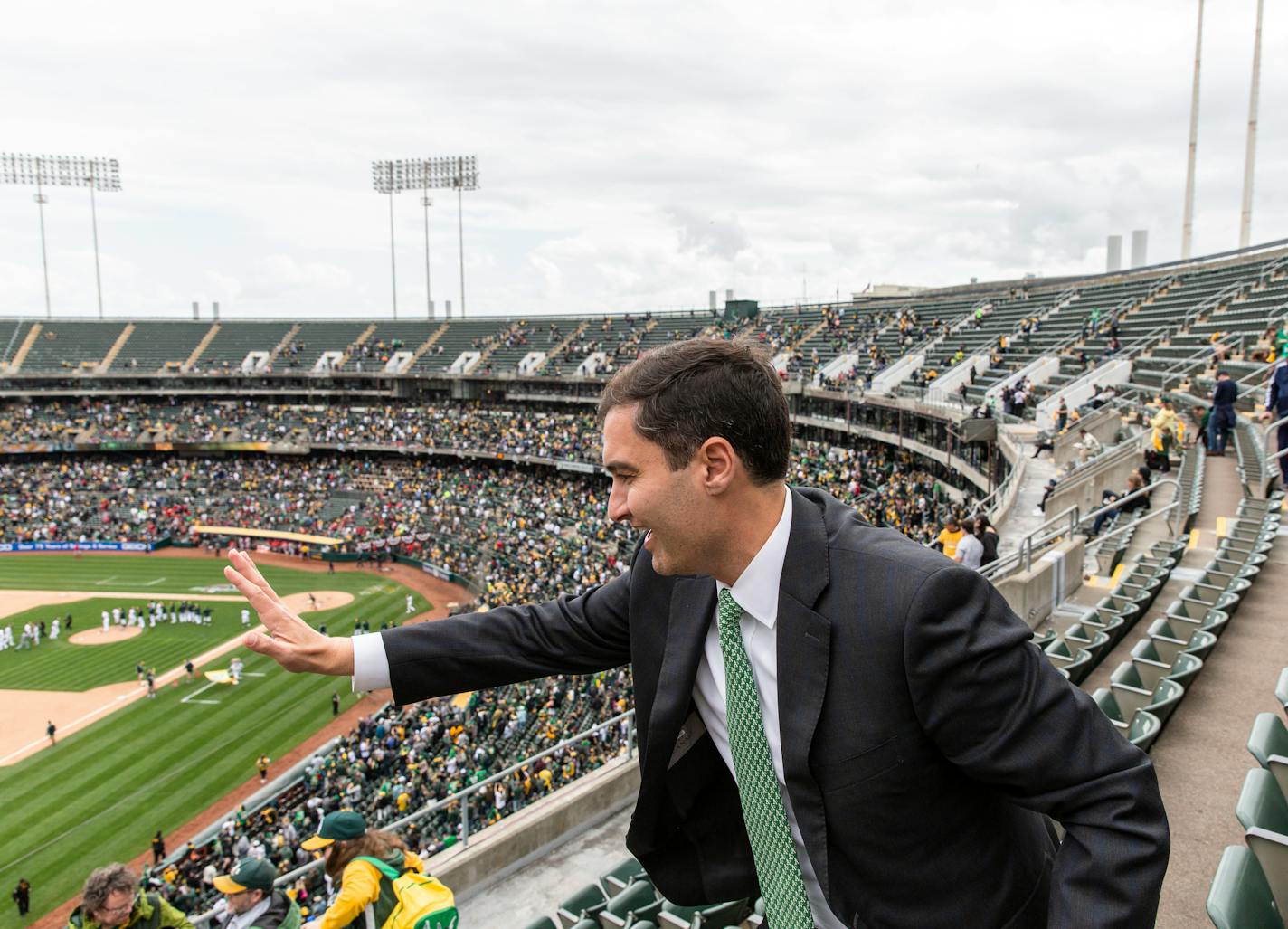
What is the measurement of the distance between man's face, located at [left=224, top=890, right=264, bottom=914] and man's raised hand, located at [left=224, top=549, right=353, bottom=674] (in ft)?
8.68

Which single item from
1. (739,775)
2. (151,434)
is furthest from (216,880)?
(151,434)

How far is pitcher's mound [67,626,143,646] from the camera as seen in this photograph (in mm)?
28953

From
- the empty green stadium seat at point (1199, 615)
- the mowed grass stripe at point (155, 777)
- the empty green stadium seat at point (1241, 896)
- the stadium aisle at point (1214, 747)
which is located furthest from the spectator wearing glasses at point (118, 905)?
the mowed grass stripe at point (155, 777)

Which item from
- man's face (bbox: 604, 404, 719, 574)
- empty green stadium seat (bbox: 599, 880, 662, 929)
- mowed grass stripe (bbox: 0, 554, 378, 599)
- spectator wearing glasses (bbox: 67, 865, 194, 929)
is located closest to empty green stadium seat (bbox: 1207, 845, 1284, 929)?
man's face (bbox: 604, 404, 719, 574)

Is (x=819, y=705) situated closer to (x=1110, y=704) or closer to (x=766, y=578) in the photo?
(x=766, y=578)

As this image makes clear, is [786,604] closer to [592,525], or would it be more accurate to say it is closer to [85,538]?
[592,525]

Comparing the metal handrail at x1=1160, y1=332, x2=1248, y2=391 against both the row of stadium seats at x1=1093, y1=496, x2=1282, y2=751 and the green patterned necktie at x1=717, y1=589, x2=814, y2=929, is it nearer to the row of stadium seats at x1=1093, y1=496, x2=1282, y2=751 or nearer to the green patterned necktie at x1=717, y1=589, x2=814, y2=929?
the row of stadium seats at x1=1093, y1=496, x2=1282, y2=751

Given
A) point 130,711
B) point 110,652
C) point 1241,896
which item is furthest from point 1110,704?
point 110,652

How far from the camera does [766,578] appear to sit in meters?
1.71

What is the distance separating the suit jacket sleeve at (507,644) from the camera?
6.71 ft

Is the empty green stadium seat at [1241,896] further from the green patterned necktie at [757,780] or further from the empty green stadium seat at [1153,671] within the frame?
the empty green stadium seat at [1153,671]

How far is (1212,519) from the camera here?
12125 millimetres

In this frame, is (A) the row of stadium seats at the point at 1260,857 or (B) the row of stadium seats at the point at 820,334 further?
(B) the row of stadium seats at the point at 820,334

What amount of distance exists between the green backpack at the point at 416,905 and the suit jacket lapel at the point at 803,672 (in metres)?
2.48
